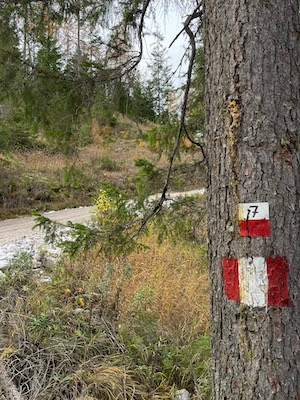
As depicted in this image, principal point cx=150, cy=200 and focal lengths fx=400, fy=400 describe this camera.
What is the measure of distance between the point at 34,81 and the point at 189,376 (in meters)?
2.54

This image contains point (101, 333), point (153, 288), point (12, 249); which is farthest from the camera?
point (12, 249)

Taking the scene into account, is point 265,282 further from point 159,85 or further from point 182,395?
point 159,85

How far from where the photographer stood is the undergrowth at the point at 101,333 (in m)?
2.75

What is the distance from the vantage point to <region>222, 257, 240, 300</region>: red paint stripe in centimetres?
156

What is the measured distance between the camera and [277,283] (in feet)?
4.85

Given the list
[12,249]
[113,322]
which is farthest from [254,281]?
[12,249]

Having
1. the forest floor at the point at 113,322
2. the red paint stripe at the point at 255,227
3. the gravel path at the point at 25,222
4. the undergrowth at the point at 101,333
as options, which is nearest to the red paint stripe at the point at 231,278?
the red paint stripe at the point at 255,227

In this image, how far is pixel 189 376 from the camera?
3027 millimetres

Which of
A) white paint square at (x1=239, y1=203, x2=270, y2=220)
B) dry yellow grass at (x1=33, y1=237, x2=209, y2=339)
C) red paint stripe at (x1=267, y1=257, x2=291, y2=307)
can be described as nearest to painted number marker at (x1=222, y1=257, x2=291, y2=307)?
red paint stripe at (x1=267, y1=257, x2=291, y2=307)

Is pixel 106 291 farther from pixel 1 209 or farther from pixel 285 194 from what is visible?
pixel 1 209

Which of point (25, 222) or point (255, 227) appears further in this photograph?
point (25, 222)

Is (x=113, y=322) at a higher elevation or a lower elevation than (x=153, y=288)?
lower

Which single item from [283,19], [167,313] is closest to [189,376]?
[167,313]

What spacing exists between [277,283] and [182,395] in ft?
5.67
